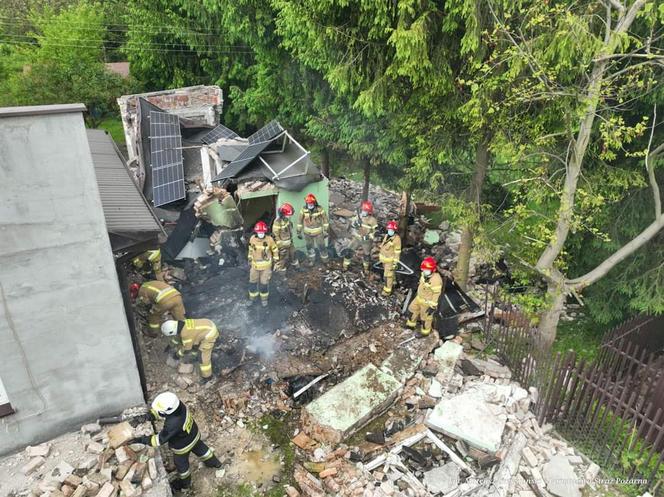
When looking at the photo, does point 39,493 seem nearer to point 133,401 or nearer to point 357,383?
point 133,401

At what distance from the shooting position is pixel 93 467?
5199mm

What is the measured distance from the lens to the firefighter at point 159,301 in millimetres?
7941

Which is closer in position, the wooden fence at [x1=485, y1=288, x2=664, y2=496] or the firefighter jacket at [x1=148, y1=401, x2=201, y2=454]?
the firefighter jacket at [x1=148, y1=401, x2=201, y2=454]

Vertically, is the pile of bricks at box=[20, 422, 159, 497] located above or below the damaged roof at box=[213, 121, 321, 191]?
below

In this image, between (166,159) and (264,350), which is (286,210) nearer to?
(264,350)

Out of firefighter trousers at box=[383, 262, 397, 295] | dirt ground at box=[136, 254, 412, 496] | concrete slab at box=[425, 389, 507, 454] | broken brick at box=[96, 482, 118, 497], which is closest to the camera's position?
broken brick at box=[96, 482, 118, 497]

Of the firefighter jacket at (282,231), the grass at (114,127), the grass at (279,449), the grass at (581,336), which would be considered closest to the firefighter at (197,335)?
the grass at (279,449)

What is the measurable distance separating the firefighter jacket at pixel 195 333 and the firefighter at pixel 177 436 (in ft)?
4.41

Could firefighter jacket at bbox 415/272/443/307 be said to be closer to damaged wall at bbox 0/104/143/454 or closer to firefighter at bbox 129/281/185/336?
firefighter at bbox 129/281/185/336

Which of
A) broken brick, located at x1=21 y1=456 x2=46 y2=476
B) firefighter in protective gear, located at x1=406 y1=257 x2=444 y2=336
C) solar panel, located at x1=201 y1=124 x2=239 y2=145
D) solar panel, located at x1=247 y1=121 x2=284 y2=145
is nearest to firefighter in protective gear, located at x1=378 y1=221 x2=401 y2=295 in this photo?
firefighter in protective gear, located at x1=406 y1=257 x2=444 y2=336

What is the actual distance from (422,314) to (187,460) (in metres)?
4.84

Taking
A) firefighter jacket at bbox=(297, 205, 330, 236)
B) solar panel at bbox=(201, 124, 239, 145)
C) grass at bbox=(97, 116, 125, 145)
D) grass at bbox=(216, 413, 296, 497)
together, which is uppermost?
solar panel at bbox=(201, 124, 239, 145)

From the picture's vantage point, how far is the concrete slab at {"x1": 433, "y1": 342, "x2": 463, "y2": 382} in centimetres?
756

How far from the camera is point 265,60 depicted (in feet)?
46.4
